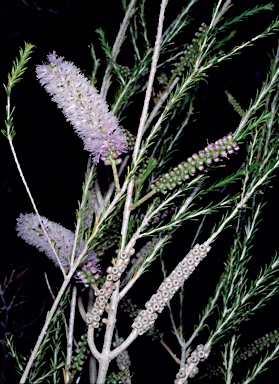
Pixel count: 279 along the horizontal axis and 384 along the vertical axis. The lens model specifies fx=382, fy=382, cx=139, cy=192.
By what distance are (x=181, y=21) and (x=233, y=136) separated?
471 millimetres

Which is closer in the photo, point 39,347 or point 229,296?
point 39,347

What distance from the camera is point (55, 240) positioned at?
0.94m

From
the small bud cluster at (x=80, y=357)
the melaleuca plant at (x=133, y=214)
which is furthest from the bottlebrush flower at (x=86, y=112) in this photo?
the small bud cluster at (x=80, y=357)

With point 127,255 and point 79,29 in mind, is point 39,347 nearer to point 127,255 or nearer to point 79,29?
point 127,255

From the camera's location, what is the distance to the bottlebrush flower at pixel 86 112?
86 centimetres

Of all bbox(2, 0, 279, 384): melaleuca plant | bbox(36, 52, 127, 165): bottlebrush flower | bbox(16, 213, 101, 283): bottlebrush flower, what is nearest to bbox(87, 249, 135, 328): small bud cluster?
bbox(2, 0, 279, 384): melaleuca plant

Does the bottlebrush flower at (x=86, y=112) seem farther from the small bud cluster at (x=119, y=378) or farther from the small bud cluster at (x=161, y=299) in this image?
the small bud cluster at (x=119, y=378)

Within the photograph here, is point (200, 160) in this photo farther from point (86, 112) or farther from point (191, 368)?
point (191, 368)

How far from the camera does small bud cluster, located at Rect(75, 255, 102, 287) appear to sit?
0.86 meters

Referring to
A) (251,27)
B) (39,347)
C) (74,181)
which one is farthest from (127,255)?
(251,27)

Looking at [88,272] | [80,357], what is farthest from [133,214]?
[80,357]

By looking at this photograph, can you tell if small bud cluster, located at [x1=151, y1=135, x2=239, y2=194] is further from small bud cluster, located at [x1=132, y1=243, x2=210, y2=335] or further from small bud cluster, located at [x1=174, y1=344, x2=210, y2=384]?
small bud cluster, located at [x1=174, y1=344, x2=210, y2=384]

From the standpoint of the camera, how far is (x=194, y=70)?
2.77ft

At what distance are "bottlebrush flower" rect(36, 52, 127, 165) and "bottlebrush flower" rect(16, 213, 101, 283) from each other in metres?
0.22
